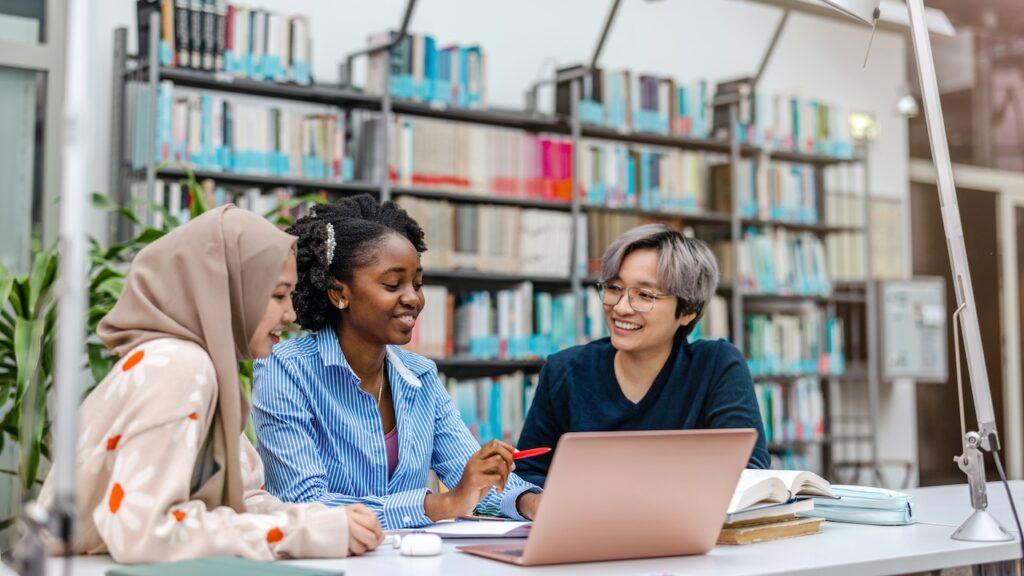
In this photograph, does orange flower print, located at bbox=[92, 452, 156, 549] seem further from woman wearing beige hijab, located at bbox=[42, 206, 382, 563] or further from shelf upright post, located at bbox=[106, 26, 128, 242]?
shelf upright post, located at bbox=[106, 26, 128, 242]

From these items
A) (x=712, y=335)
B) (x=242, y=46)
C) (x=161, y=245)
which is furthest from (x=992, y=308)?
(x=161, y=245)

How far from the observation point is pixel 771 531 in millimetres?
1709

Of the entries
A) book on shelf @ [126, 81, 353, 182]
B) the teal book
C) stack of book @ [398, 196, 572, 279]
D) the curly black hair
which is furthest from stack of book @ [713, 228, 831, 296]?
the teal book

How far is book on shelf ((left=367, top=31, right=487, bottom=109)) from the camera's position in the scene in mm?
4574

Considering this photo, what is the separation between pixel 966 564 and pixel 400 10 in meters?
3.93

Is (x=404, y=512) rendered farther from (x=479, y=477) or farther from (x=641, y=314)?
(x=641, y=314)

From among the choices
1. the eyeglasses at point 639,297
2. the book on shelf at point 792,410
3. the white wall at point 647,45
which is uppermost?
the white wall at point 647,45

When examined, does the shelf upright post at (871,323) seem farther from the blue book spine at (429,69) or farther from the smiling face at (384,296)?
the smiling face at (384,296)

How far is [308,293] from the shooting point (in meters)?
2.04

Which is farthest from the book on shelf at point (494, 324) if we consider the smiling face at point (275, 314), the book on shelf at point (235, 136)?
the smiling face at point (275, 314)

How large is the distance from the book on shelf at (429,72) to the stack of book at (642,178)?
2.11ft

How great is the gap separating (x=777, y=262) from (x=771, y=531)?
4.22m

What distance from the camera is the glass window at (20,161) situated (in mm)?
4133

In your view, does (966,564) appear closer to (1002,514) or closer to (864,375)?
(1002,514)
